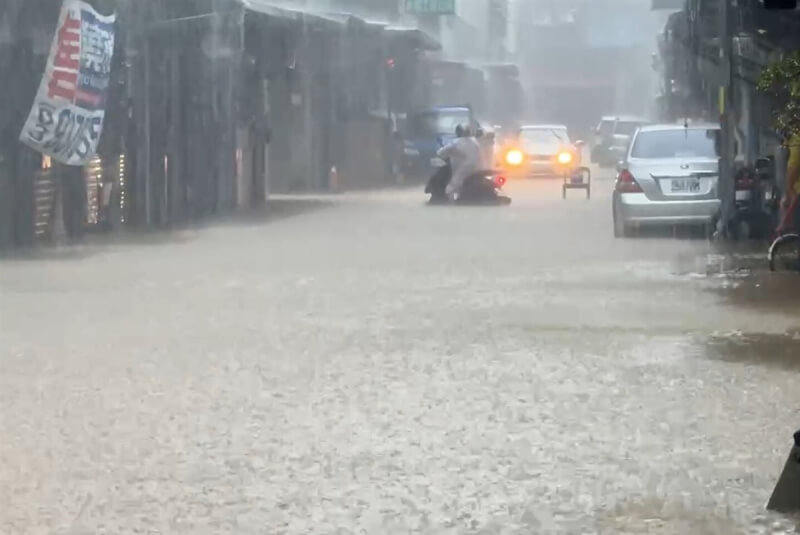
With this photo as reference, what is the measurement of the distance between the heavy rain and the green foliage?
0.05 m

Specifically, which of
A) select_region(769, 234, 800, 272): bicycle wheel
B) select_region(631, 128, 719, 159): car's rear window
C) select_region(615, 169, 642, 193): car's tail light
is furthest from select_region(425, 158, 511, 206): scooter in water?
select_region(769, 234, 800, 272): bicycle wheel

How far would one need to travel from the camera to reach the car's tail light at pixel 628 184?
2022 centimetres

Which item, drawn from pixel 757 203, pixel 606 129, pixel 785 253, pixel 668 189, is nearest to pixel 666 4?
pixel 606 129

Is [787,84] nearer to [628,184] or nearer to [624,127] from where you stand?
[628,184]

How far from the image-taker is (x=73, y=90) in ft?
64.6

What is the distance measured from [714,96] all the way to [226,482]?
81.1 feet

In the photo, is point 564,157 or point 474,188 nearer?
point 474,188

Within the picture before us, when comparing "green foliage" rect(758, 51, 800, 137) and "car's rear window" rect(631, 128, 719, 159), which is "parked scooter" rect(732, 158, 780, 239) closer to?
"car's rear window" rect(631, 128, 719, 159)

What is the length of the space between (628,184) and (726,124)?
1.39 meters

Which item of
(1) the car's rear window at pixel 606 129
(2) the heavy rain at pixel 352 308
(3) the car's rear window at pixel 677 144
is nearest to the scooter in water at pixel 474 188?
(2) the heavy rain at pixel 352 308

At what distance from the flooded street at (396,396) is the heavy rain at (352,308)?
27mm

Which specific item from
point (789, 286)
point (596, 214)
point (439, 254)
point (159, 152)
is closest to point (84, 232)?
point (159, 152)

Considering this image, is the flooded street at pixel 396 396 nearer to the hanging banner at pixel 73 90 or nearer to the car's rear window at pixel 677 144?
the hanging banner at pixel 73 90

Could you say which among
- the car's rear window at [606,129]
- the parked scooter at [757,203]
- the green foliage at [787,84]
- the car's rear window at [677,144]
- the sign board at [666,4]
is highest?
the sign board at [666,4]
